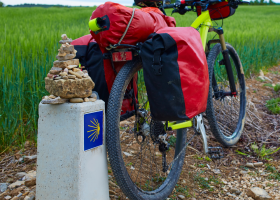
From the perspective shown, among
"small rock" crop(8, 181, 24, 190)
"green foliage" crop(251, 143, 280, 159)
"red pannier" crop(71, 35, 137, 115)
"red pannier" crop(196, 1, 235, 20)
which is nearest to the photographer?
"red pannier" crop(71, 35, 137, 115)

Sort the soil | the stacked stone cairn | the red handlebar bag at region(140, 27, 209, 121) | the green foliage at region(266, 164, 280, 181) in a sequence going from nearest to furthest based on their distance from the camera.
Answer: the stacked stone cairn < the red handlebar bag at region(140, 27, 209, 121) < the soil < the green foliage at region(266, 164, 280, 181)

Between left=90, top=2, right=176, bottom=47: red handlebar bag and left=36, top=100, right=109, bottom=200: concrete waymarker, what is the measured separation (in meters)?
0.35

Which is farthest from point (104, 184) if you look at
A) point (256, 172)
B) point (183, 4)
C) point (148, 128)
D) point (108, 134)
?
point (183, 4)

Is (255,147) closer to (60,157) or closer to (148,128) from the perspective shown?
(148,128)

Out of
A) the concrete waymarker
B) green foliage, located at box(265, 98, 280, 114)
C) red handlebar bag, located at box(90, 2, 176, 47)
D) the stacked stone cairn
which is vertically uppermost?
red handlebar bag, located at box(90, 2, 176, 47)

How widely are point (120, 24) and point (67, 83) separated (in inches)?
15.8

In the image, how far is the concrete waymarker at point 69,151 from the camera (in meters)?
1.21

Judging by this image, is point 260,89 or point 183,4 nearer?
point 183,4

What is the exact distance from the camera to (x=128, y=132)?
2553 mm

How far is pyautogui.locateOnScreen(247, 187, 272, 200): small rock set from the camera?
171 cm

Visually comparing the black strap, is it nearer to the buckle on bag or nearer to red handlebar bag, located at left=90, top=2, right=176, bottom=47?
the buckle on bag

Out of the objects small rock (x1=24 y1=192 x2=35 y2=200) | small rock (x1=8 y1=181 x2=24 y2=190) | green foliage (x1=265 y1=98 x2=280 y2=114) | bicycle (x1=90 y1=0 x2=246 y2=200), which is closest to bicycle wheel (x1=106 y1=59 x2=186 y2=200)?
bicycle (x1=90 y1=0 x2=246 y2=200)

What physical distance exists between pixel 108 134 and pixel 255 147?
1642 mm

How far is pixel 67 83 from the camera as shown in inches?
47.2
